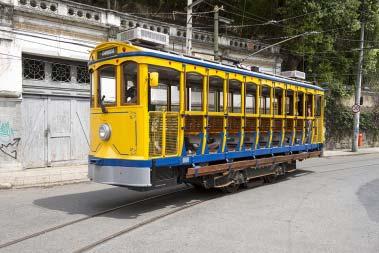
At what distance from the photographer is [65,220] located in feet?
25.9

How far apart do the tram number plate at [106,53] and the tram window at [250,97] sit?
4.07 metres

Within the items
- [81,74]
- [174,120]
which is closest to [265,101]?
[174,120]

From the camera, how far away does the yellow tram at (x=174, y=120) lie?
326 inches

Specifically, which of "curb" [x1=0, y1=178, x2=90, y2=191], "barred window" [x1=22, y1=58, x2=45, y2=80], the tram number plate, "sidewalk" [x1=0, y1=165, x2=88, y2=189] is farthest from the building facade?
the tram number plate

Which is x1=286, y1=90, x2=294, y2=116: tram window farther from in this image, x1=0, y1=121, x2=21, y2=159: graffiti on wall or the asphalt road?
x1=0, y1=121, x2=21, y2=159: graffiti on wall

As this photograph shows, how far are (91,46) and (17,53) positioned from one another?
3.03m

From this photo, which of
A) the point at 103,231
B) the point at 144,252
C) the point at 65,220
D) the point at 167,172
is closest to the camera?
the point at 144,252

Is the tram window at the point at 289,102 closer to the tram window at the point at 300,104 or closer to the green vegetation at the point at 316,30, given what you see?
the tram window at the point at 300,104

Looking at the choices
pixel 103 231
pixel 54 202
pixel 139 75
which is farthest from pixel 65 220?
pixel 139 75

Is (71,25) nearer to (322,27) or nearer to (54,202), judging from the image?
(54,202)

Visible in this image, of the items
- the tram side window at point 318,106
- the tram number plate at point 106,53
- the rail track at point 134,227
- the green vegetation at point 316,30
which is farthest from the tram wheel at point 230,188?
the green vegetation at point 316,30

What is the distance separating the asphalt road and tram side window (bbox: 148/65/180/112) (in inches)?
89.3

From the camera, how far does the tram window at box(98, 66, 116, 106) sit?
29.0 feet

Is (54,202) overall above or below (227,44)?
below
